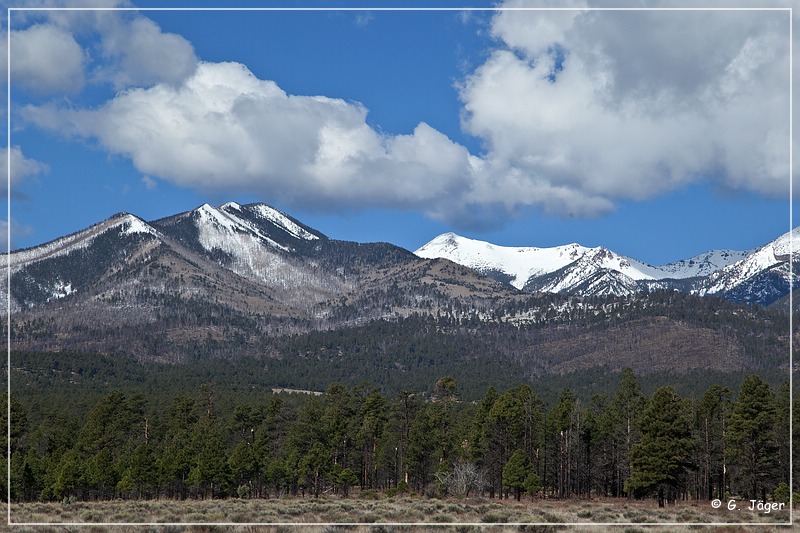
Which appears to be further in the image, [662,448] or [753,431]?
[753,431]

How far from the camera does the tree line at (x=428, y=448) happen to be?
6575 cm

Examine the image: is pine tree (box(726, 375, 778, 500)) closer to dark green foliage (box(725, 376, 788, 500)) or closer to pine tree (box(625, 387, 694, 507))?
dark green foliage (box(725, 376, 788, 500))

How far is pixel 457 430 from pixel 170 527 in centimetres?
5425

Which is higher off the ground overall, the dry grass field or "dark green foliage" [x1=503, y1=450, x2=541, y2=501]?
the dry grass field

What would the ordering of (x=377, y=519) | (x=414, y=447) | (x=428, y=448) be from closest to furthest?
(x=377, y=519)
(x=414, y=447)
(x=428, y=448)

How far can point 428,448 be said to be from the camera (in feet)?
282

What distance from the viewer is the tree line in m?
65.8

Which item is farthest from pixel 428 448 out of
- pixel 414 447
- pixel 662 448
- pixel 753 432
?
pixel 753 432

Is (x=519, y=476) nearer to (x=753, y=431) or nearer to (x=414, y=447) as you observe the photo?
(x=414, y=447)

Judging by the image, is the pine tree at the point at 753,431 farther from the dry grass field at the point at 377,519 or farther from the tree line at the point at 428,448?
the dry grass field at the point at 377,519

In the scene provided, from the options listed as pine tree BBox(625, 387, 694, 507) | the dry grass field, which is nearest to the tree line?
pine tree BBox(625, 387, 694, 507)

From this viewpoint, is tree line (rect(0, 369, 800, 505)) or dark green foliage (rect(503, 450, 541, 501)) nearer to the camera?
tree line (rect(0, 369, 800, 505))

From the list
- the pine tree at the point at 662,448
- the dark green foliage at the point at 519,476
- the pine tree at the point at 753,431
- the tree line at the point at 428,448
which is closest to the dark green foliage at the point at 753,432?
the pine tree at the point at 753,431

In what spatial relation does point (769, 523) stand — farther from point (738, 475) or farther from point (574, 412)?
point (574, 412)
